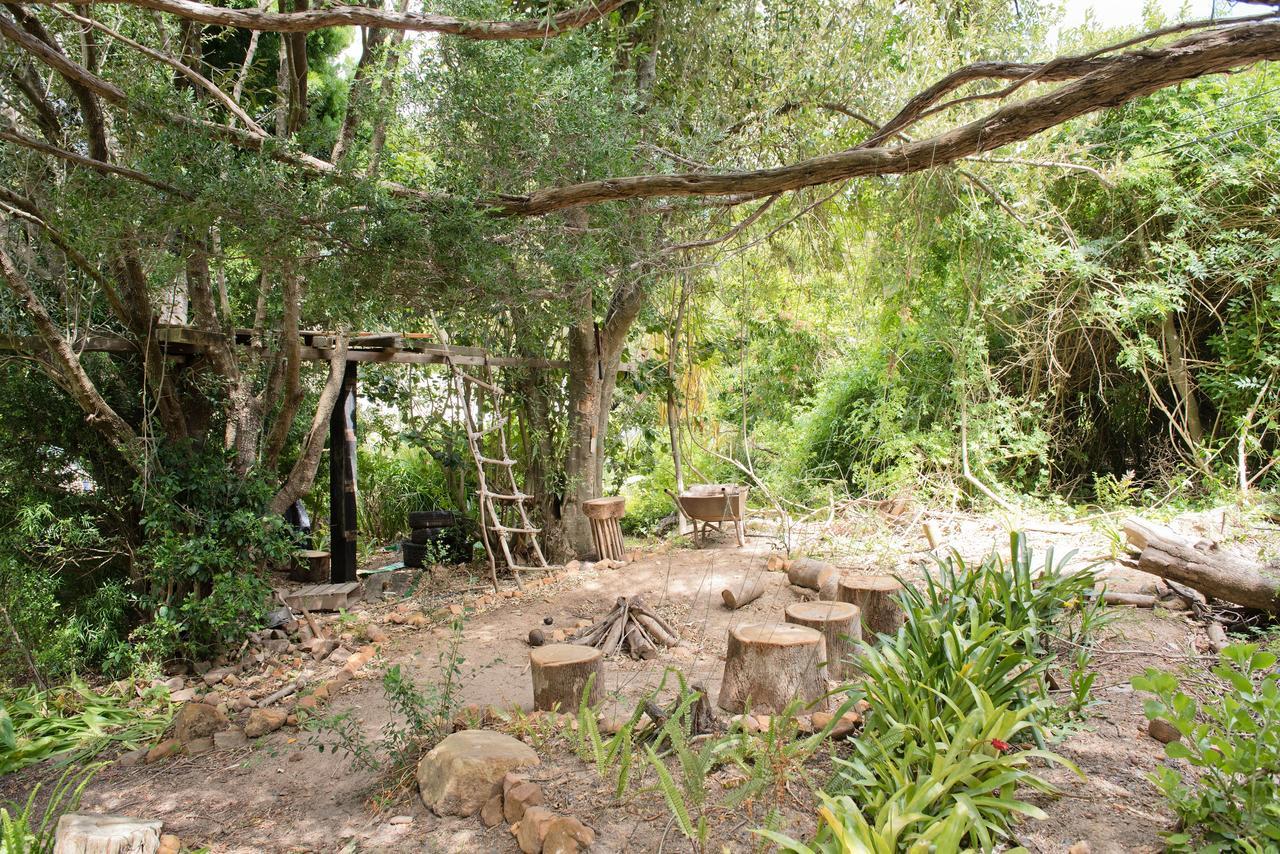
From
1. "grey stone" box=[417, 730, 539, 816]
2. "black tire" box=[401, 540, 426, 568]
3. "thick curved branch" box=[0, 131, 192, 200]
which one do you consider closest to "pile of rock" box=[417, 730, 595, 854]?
"grey stone" box=[417, 730, 539, 816]

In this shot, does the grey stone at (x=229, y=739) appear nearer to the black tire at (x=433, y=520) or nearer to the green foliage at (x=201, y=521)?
the green foliage at (x=201, y=521)

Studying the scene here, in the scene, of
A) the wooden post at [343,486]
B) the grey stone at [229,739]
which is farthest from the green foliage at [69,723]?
the wooden post at [343,486]

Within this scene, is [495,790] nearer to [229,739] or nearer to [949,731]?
[949,731]

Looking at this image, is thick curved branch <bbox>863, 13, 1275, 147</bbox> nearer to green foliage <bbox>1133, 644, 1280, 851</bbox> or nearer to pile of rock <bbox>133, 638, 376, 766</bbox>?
green foliage <bbox>1133, 644, 1280, 851</bbox>

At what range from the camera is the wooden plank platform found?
6.15 meters

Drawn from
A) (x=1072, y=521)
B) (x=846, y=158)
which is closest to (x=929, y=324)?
(x=1072, y=521)

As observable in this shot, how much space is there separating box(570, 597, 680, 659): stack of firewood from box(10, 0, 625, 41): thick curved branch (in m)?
3.20

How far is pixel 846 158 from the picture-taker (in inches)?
126

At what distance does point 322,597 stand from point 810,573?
3720 millimetres

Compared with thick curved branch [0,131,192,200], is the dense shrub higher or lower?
lower

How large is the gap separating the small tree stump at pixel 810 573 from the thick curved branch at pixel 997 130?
2.94 m

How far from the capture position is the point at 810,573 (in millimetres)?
5582

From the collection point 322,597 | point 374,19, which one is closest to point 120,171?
point 374,19

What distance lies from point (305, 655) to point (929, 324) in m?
6.32
